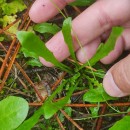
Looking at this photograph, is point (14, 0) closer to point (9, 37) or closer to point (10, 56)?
point (9, 37)

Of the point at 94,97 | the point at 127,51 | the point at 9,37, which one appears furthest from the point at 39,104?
the point at 127,51

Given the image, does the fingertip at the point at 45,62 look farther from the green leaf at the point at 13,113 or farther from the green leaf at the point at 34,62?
the green leaf at the point at 13,113

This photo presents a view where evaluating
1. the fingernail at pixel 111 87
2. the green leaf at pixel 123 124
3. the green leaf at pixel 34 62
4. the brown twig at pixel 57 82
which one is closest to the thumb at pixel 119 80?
the fingernail at pixel 111 87

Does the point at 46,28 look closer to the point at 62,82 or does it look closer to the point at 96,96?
the point at 62,82

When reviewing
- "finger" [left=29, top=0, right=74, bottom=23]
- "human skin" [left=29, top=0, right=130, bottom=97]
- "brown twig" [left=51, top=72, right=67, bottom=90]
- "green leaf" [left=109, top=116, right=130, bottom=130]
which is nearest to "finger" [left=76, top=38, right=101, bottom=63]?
"human skin" [left=29, top=0, right=130, bottom=97]

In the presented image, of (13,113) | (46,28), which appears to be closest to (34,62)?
(46,28)
